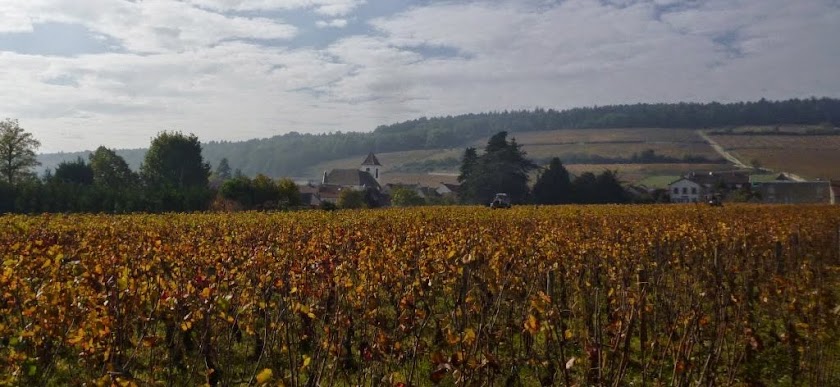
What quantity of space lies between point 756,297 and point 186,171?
61379 mm

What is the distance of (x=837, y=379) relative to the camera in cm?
788

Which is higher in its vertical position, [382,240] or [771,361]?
[382,240]

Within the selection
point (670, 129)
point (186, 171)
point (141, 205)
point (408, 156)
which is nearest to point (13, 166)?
point (186, 171)

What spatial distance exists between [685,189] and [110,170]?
63001 millimetres

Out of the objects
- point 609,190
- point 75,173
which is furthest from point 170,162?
point 609,190

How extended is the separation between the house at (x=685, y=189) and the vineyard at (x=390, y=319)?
223 feet

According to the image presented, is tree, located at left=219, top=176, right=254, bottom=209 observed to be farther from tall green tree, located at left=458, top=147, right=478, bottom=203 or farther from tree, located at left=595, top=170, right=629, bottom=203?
tree, located at left=595, top=170, right=629, bottom=203

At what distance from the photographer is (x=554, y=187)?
193 feet

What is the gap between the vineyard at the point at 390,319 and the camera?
4.76 meters

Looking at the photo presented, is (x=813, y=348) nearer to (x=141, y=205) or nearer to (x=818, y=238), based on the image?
(x=818, y=238)

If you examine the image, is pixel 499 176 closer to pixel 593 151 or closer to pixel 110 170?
pixel 110 170

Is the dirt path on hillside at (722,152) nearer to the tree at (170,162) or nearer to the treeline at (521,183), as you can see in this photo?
the treeline at (521,183)

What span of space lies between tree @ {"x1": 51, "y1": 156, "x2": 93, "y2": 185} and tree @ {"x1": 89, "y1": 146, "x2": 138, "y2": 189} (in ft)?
6.30

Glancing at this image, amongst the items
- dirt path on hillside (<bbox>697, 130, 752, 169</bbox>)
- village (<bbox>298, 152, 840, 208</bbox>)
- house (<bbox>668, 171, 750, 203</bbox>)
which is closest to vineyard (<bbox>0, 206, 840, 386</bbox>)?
village (<bbox>298, 152, 840, 208</bbox>)
